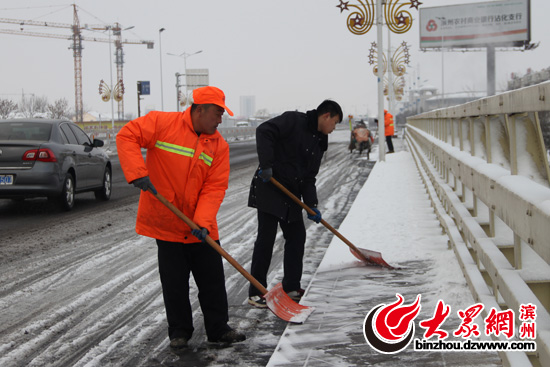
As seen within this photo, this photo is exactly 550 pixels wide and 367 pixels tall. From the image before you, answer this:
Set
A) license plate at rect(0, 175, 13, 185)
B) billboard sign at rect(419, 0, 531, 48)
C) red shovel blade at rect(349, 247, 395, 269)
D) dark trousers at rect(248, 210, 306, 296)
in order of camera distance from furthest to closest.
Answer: billboard sign at rect(419, 0, 531, 48) → license plate at rect(0, 175, 13, 185) → red shovel blade at rect(349, 247, 395, 269) → dark trousers at rect(248, 210, 306, 296)

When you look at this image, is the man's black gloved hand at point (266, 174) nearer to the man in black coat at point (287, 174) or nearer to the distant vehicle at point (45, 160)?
the man in black coat at point (287, 174)

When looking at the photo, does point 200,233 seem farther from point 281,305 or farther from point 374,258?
point 374,258

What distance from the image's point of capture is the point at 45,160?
11.6m

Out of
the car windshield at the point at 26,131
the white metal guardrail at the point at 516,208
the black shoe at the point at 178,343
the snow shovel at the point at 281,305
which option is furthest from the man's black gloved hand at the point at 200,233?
the car windshield at the point at 26,131

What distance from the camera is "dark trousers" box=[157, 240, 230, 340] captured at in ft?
15.9

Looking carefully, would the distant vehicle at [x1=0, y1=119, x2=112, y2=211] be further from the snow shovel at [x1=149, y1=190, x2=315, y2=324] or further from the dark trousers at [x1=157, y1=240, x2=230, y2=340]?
the dark trousers at [x1=157, y1=240, x2=230, y2=340]

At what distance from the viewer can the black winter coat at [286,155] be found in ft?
18.9

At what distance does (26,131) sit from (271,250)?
7478mm

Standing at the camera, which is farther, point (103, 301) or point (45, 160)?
point (45, 160)

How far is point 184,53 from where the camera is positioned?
219 ft

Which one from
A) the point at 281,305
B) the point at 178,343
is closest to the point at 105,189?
the point at 281,305

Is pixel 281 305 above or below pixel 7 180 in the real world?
below

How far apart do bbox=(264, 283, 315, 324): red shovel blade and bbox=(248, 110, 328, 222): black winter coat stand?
764 millimetres

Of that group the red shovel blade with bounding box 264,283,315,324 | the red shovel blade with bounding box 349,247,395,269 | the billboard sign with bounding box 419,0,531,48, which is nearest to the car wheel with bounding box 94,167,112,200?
the red shovel blade with bounding box 349,247,395,269
